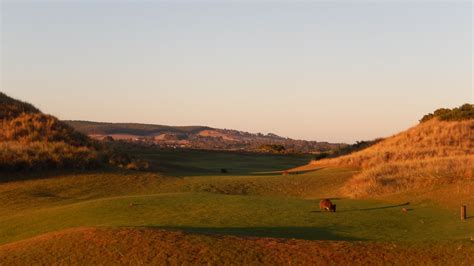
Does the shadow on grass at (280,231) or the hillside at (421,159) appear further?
the hillside at (421,159)

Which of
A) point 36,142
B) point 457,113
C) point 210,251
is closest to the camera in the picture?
point 210,251

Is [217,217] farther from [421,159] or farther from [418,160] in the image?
[421,159]

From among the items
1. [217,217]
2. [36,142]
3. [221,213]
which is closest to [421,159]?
[221,213]

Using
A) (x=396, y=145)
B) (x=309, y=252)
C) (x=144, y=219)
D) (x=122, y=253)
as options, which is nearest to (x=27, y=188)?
(x=144, y=219)

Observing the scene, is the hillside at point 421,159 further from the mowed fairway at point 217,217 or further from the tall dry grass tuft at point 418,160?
the mowed fairway at point 217,217

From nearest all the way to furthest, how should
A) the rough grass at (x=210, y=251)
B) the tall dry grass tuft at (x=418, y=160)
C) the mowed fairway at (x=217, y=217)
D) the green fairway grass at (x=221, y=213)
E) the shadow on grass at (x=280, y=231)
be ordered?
1. the rough grass at (x=210, y=251)
2. the mowed fairway at (x=217, y=217)
3. the shadow on grass at (x=280, y=231)
4. the green fairway grass at (x=221, y=213)
5. the tall dry grass tuft at (x=418, y=160)

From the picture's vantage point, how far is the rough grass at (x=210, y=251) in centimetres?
1214

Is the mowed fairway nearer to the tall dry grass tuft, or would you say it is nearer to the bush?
the tall dry grass tuft

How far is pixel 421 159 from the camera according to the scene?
1420 inches

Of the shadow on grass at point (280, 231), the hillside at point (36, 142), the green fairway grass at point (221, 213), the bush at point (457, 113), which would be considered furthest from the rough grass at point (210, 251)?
the bush at point (457, 113)

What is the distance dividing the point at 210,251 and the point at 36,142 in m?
25.7

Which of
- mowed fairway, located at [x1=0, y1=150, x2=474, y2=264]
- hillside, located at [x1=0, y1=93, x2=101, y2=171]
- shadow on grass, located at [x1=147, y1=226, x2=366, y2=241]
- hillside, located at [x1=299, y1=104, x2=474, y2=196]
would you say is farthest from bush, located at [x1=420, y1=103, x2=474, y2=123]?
shadow on grass, located at [x1=147, y1=226, x2=366, y2=241]

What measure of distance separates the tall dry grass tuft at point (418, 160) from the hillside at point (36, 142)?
15695 millimetres

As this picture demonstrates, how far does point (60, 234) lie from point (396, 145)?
40112 millimetres
